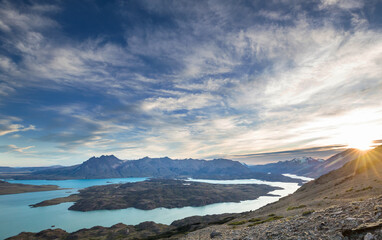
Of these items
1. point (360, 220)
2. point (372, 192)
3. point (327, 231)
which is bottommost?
point (372, 192)

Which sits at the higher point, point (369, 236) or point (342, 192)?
point (369, 236)

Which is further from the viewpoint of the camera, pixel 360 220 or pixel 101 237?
pixel 101 237

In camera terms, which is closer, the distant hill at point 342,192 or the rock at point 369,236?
the rock at point 369,236

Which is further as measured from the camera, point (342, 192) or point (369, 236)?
point (342, 192)

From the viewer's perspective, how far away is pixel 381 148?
115m

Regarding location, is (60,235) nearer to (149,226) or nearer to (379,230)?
(149,226)

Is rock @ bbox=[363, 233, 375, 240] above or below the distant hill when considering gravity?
above

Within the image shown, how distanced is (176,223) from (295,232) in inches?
7397

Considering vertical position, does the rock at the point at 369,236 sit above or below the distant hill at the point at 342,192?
above

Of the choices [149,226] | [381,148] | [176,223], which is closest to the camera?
[381,148]

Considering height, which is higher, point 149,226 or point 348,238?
point 348,238

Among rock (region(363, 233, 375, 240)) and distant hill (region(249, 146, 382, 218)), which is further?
distant hill (region(249, 146, 382, 218))

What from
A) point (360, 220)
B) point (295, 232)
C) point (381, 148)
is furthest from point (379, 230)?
point (381, 148)

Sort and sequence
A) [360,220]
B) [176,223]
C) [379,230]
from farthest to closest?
[176,223], [360,220], [379,230]
